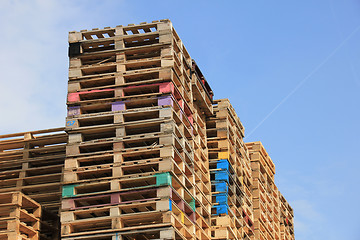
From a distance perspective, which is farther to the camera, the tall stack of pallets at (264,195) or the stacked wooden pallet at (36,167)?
the tall stack of pallets at (264,195)

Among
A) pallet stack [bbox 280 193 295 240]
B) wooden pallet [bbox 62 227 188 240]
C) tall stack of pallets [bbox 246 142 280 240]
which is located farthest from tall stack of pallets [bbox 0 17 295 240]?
pallet stack [bbox 280 193 295 240]

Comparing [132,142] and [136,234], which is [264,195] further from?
[136,234]

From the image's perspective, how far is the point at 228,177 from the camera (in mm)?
30297

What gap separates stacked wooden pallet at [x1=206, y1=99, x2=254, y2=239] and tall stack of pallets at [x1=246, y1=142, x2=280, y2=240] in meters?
1.05

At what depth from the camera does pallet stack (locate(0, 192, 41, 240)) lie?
22672 mm

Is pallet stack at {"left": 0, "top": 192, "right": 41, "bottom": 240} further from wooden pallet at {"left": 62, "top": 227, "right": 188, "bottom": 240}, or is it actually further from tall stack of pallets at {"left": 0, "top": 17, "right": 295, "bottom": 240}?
wooden pallet at {"left": 62, "top": 227, "right": 188, "bottom": 240}

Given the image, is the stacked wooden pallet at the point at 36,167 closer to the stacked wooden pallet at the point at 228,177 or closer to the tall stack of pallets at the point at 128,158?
the tall stack of pallets at the point at 128,158

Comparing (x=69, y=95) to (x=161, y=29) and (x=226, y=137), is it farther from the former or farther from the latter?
(x=226, y=137)

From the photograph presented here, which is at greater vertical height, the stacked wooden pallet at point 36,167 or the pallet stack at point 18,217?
the stacked wooden pallet at point 36,167

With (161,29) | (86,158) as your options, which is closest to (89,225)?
(86,158)

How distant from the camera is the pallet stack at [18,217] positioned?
2267cm

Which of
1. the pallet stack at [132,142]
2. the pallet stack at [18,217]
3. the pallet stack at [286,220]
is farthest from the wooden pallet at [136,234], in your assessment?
the pallet stack at [286,220]

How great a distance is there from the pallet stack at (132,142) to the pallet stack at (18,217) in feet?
3.90

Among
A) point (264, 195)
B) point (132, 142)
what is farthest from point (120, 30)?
point (264, 195)
